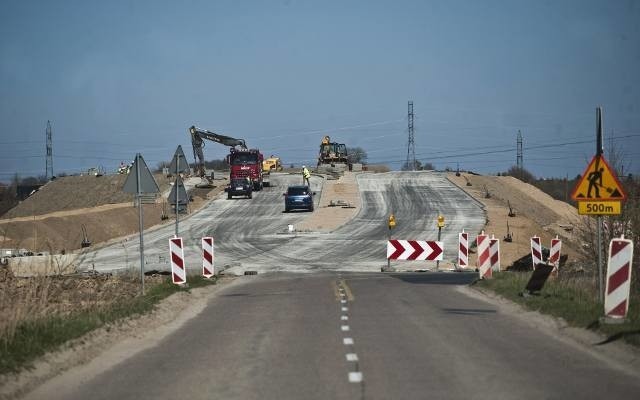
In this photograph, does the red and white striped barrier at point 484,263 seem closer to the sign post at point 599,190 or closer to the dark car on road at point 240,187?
the sign post at point 599,190

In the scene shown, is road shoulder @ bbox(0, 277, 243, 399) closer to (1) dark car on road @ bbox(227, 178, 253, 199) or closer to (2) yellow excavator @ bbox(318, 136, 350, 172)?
(1) dark car on road @ bbox(227, 178, 253, 199)

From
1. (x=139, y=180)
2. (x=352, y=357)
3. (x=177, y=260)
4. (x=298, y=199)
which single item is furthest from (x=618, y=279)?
(x=298, y=199)

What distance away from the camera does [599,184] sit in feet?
50.0

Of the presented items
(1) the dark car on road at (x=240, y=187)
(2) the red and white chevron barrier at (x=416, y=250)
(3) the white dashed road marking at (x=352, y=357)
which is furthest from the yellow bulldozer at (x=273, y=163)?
(3) the white dashed road marking at (x=352, y=357)

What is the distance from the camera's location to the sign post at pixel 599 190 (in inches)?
591

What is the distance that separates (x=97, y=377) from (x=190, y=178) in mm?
91248

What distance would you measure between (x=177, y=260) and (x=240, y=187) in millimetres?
53600

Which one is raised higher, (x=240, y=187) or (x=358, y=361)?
(x=240, y=187)

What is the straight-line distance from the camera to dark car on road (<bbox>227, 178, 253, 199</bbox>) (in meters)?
77.1

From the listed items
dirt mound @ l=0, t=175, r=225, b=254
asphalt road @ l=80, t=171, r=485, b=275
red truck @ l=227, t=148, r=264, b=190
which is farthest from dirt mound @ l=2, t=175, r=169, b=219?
asphalt road @ l=80, t=171, r=485, b=275

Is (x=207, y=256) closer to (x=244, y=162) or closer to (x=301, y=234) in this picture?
(x=301, y=234)

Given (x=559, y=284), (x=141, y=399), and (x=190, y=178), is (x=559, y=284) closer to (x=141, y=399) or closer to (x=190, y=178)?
(x=141, y=399)

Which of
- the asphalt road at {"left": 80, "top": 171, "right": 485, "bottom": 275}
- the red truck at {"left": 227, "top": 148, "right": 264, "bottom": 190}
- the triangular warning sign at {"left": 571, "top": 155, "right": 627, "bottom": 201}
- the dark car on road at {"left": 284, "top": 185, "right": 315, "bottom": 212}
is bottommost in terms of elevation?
the asphalt road at {"left": 80, "top": 171, "right": 485, "bottom": 275}

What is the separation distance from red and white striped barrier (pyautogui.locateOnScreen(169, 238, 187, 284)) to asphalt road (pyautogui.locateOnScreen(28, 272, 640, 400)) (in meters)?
5.06
